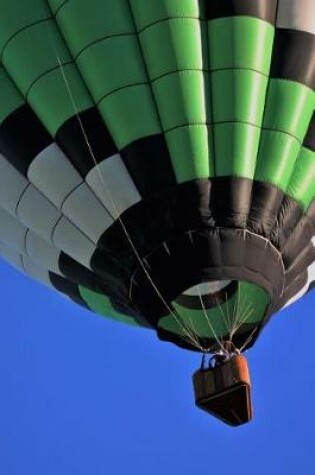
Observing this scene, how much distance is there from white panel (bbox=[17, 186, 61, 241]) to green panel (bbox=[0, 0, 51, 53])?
42.1 inches

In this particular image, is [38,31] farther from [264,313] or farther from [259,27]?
[264,313]

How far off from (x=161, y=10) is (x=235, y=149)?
1.01 m

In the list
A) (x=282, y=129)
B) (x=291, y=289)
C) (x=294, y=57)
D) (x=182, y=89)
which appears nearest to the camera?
(x=182, y=89)

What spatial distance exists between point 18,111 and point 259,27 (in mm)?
1709

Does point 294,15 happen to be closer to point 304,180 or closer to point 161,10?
point 161,10

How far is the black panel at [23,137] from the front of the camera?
9148 mm

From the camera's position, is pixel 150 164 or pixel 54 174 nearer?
pixel 150 164

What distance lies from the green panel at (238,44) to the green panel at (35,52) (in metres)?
0.97

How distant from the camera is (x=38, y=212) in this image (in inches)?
373

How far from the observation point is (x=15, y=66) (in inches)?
359

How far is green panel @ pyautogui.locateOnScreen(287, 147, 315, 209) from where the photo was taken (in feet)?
29.3

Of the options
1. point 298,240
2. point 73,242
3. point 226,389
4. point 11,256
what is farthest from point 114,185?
point 11,256

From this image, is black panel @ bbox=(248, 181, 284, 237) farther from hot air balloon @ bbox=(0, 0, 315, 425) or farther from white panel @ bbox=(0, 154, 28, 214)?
white panel @ bbox=(0, 154, 28, 214)

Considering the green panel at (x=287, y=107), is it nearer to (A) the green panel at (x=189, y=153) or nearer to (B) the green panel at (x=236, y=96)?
(B) the green panel at (x=236, y=96)
